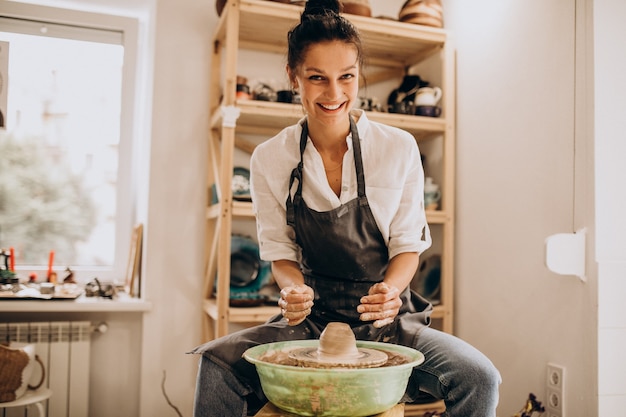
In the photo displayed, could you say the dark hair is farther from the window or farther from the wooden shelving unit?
the window

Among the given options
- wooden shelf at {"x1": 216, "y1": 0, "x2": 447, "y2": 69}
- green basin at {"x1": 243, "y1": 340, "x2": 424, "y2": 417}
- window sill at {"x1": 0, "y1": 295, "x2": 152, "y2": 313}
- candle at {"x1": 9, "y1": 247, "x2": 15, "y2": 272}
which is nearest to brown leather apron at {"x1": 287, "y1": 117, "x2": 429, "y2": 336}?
green basin at {"x1": 243, "y1": 340, "x2": 424, "y2": 417}

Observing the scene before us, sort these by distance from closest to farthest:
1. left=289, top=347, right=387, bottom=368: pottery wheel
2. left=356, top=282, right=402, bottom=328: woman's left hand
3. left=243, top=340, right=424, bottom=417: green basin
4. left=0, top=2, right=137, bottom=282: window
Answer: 1. left=243, top=340, right=424, bottom=417: green basin
2. left=289, top=347, right=387, bottom=368: pottery wheel
3. left=356, top=282, right=402, bottom=328: woman's left hand
4. left=0, top=2, right=137, bottom=282: window

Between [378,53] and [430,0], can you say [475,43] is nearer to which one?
[430,0]

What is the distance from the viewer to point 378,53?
305cm

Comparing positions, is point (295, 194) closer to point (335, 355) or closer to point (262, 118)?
point (335, 355)

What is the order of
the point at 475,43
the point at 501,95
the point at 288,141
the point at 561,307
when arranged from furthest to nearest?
the point at 475,43 < the point at 501,95 < the point at 561,307 < the point at 288,141

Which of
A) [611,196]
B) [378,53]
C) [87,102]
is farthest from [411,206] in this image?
[87,102]

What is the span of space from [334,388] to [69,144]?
2568 millimetres

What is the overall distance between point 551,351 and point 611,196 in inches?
24.8

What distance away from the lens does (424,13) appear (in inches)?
110

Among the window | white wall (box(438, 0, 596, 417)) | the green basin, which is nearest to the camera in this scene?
the green basin

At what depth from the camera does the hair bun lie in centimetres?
154

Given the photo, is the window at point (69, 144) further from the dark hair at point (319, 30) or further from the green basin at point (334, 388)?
the green basin at point (334, 388)

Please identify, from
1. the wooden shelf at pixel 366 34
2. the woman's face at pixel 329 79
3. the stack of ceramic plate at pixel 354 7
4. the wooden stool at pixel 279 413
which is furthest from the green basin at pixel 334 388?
the stack of ceramic plate at pixel 354 7
